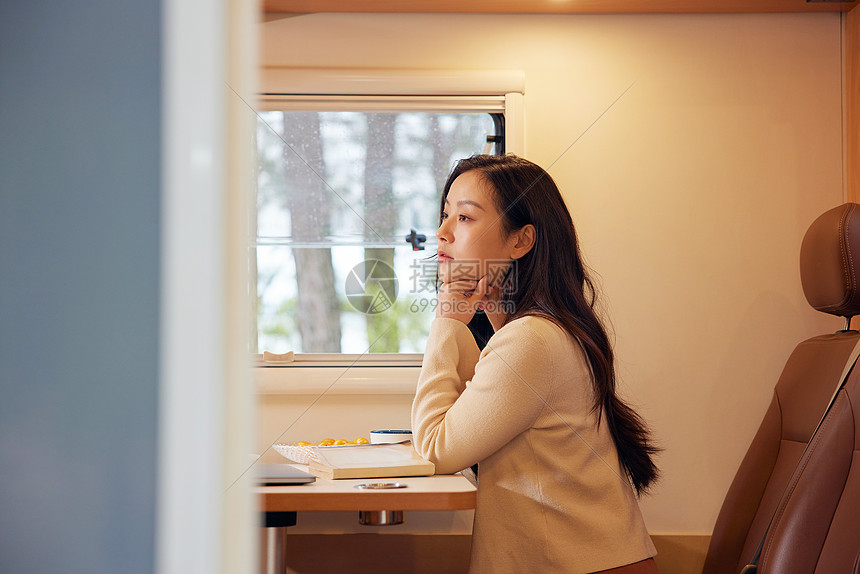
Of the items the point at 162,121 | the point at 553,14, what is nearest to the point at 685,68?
the point at 553,14

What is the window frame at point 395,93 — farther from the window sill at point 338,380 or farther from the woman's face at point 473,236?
the woman's face at point 473,236

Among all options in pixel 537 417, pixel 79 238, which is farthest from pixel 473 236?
pixel 79 238

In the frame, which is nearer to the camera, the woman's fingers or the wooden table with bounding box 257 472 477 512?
the wooden table with bounding box 257 472 477 512

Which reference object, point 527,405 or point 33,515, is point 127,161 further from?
point 527,405

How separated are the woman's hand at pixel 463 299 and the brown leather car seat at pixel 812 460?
1.89 ft

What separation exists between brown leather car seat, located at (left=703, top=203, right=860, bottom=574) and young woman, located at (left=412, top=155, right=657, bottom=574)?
0.23m

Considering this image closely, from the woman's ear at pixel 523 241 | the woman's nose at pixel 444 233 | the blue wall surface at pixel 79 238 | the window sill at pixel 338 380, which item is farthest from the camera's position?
the window sill at pixel 338 380

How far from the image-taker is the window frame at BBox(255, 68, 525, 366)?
1.71 m

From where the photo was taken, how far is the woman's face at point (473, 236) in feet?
4.09

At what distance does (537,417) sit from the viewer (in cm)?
106

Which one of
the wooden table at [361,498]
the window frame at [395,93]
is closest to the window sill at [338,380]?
the window frame at [395,93]
